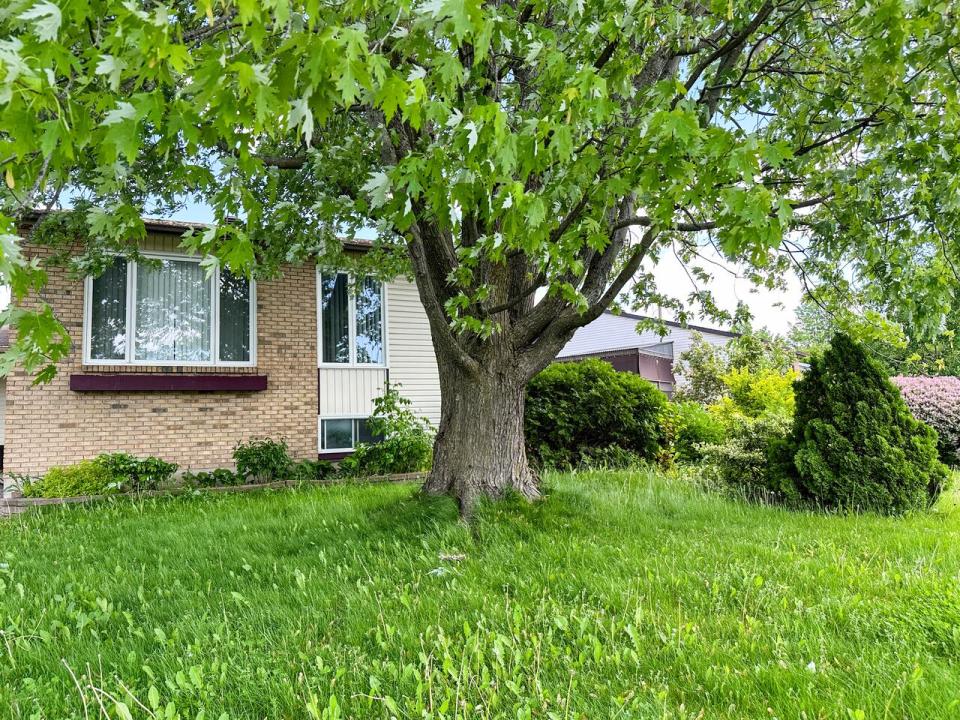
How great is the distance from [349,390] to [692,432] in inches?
229

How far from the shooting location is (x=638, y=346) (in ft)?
79.6

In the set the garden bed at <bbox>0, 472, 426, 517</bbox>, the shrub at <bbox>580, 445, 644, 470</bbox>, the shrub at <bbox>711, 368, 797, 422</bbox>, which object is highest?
the shrub at <bbox>711, 368, 797, 422</bbox>

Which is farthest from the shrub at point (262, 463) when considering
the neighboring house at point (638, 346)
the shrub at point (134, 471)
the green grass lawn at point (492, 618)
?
the neighboring house at point (638, 346)

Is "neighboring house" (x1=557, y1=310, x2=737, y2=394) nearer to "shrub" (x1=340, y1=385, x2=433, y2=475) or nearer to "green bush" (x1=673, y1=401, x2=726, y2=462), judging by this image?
"green bush" (x1=673, y1=401, x2=726, y2=462)

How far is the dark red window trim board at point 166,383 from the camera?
8234mm

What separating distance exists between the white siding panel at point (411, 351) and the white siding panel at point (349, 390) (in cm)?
35

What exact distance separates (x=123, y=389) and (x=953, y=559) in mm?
9640

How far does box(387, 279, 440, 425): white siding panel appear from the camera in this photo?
10555 mm

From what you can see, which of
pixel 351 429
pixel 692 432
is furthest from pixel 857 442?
pixel 351 429

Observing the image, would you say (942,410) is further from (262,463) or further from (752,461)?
(262,463)

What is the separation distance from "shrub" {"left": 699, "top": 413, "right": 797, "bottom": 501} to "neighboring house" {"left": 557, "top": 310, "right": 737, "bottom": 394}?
1239 cm

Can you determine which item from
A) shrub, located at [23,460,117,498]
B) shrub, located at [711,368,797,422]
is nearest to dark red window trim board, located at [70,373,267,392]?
shrub, located at [23,460,117,498]

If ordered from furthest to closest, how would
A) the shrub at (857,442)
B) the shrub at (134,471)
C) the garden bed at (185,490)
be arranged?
the shrub at (134,471), the garden bed at (185,490), the shrub at (857,442)

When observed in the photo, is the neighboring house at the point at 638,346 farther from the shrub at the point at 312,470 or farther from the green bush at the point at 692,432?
the shrub at the point at 312,470
